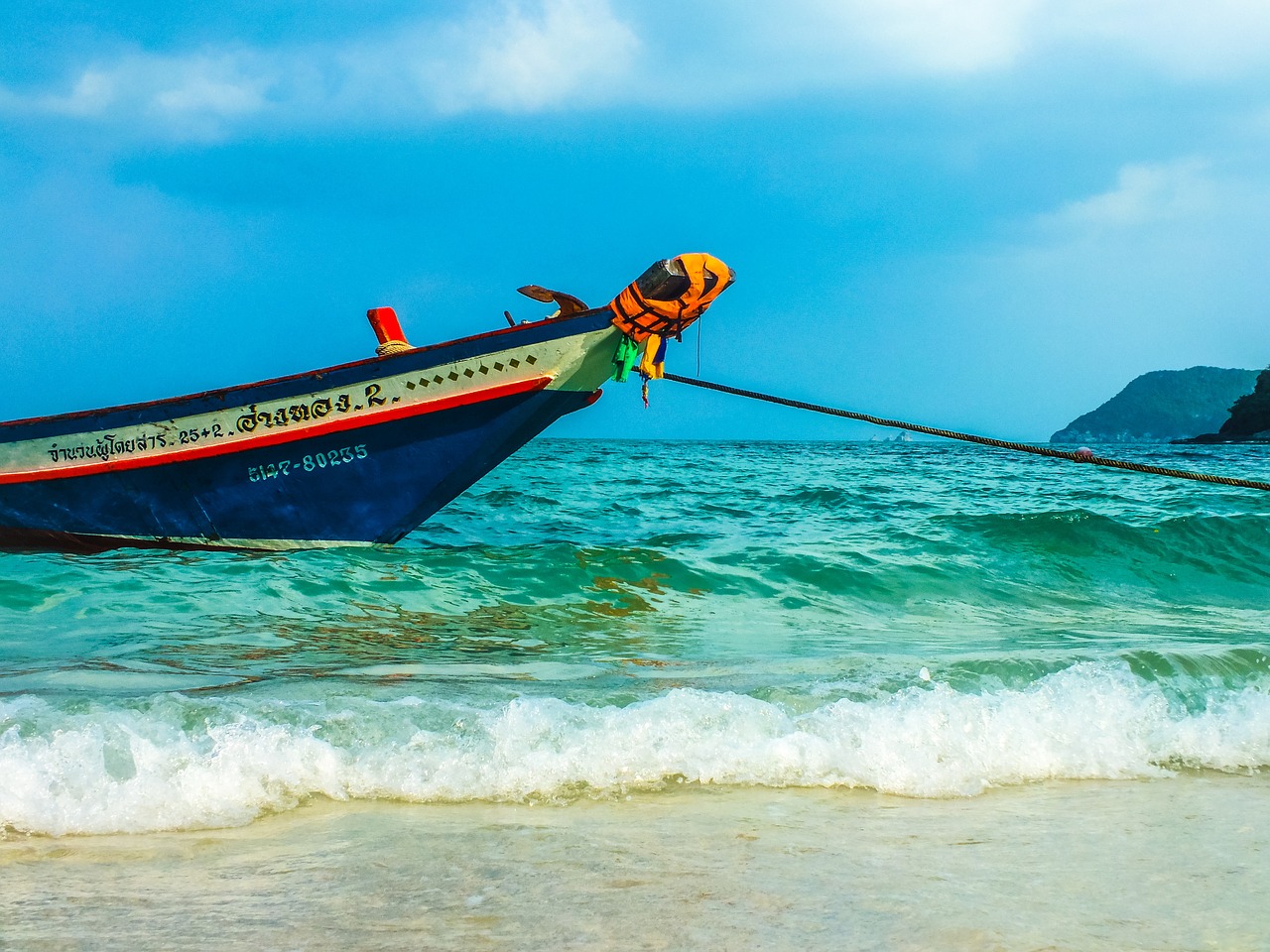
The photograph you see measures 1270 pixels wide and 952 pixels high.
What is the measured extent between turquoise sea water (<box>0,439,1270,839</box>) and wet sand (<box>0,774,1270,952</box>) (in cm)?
18

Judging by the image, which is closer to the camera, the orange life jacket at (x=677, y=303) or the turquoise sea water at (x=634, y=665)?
the turquoise sea water at (x=634, y=665)

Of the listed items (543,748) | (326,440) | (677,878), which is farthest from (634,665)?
(326,440)

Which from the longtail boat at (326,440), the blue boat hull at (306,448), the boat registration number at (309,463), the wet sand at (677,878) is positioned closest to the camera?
the wet sand at (677,878)

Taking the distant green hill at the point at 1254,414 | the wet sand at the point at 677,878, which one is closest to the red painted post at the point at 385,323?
the wet sand at the point at 677,878

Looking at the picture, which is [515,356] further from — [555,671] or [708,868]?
[708,868]

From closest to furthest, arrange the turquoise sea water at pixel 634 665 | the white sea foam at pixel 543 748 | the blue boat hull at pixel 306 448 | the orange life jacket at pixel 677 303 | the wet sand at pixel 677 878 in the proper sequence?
the wet sand at pixel 677 878 → the white sea foam at pixel 543 748 → the turquoise sea water at pixel 634 665 → the orange life jacket at pixel 677 303 → the blue boat hull at pixel 306 448

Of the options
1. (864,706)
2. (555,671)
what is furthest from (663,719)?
(555,671)

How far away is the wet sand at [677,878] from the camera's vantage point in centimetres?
213

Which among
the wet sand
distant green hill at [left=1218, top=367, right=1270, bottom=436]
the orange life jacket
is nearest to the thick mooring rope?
the orange life jacket

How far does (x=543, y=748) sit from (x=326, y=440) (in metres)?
5.06

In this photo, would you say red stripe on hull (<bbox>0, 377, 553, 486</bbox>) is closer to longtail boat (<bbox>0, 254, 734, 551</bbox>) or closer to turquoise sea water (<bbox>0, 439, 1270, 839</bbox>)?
longtail boat (<bbox>0, 254, 734, 551</bbox>)

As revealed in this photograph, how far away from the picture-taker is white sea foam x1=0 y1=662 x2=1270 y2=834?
2914 mm

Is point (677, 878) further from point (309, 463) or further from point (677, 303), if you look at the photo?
point (309, 463)

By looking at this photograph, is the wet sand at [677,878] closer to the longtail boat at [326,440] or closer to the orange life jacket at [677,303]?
the orange life jacket at [677,303]
